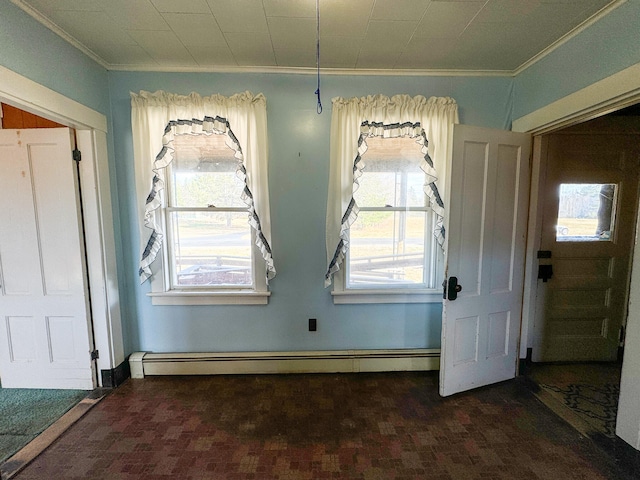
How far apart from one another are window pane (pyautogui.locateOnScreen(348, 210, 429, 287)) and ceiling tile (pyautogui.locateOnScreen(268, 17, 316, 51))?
1329 mm

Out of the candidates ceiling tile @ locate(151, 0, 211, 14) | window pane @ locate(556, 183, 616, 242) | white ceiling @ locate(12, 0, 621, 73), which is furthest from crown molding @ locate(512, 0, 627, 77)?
ceiling tile @ locate(151, 0, 211, 14)

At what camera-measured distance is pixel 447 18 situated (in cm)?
175

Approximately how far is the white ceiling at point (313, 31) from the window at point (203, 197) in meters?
0.31

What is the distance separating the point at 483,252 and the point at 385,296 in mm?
855

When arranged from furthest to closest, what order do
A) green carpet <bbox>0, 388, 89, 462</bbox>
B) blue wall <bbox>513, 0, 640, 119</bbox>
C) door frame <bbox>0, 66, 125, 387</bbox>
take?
door frame <bbox>0, 66, 125, 387</bbox> → green carpet <bbox>0, 388, 89, 462</bbox> → blue wall <bbox>513, 0, 640, 119</bbox>

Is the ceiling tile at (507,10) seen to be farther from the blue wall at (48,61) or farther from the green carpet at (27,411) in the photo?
the green carpet at (27,411)

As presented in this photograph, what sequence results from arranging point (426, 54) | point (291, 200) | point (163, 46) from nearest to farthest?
point (163, 46), point (426, 54), point (291, 200)

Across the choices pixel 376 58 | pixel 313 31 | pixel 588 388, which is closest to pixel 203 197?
pixel 313 31

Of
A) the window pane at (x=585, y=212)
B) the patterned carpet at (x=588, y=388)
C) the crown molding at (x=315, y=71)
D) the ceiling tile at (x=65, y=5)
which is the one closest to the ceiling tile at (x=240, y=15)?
the crown molding at (x=315, y=71)

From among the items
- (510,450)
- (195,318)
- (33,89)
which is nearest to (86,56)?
(33,89)

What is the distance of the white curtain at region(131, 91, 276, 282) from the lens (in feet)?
7.48

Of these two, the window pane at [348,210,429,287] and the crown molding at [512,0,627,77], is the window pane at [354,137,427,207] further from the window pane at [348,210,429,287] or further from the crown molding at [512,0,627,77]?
the crown molding at [512,0,627,77]

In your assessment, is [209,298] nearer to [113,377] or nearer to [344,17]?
[113,377]

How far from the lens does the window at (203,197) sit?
229 cm
